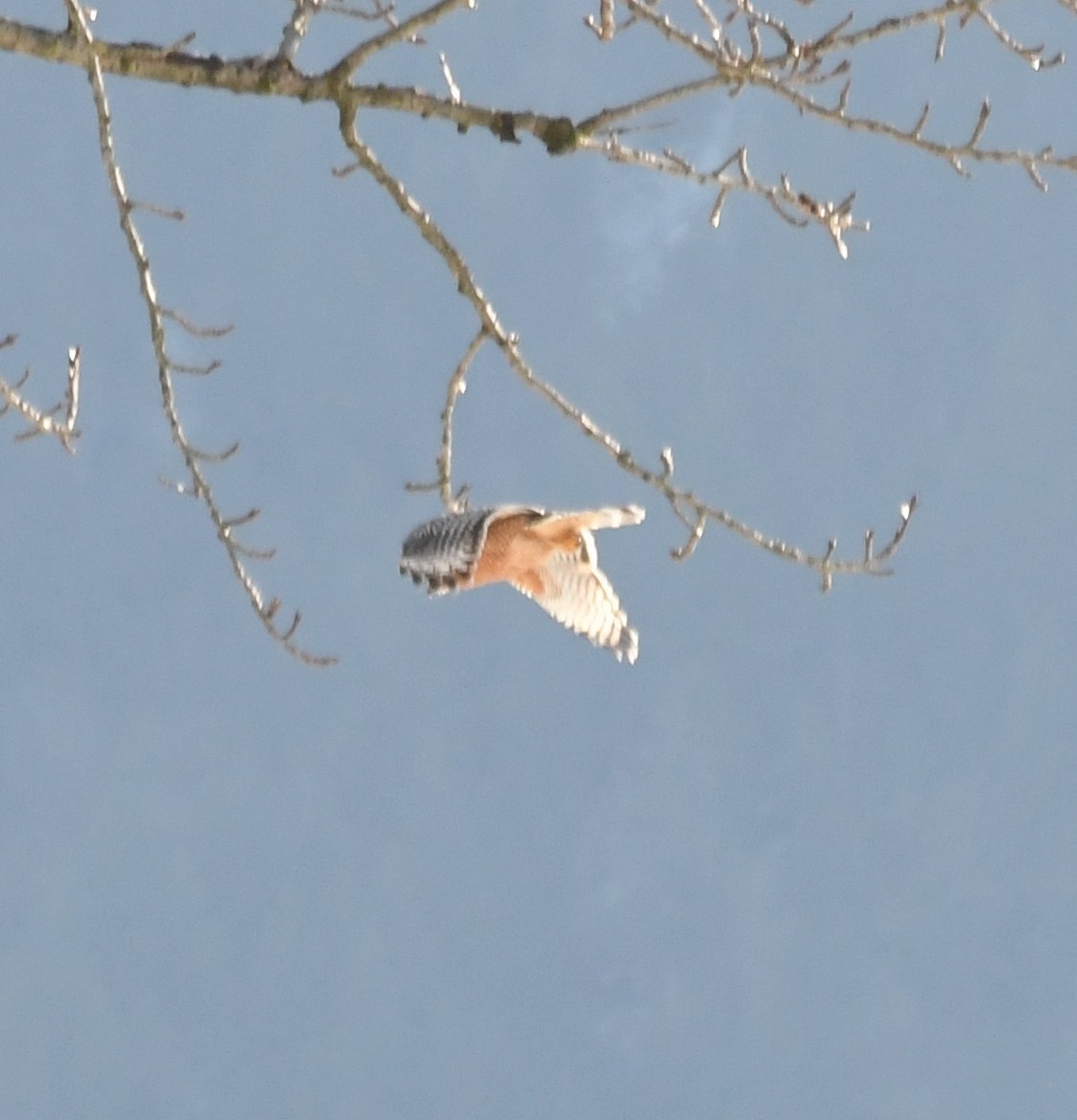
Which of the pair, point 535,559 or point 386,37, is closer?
point 386,37

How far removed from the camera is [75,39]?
3.89 m

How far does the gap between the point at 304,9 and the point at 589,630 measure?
1828 mm

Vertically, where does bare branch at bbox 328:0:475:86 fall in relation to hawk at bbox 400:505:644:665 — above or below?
above

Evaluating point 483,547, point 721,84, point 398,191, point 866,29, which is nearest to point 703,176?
point 721,84

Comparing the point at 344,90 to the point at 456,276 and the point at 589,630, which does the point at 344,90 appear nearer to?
the point at 456,276

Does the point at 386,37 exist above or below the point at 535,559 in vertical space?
above

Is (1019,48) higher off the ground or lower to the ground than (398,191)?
higher

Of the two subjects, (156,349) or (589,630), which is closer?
(156,349)

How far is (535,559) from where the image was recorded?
14.7ft

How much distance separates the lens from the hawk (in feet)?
14.1

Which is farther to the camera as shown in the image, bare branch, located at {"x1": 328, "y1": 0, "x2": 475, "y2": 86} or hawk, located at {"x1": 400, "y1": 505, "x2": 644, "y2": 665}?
hawk, located at {"x1": 400, "y1": 505, "x2": 644, "y2": 665}

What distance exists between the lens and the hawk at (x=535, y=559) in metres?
4.29

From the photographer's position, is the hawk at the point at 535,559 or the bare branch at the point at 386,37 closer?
the bare branch at the point at 386,37

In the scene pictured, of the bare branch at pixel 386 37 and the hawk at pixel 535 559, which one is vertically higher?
the bare branch at pixel 386 37
